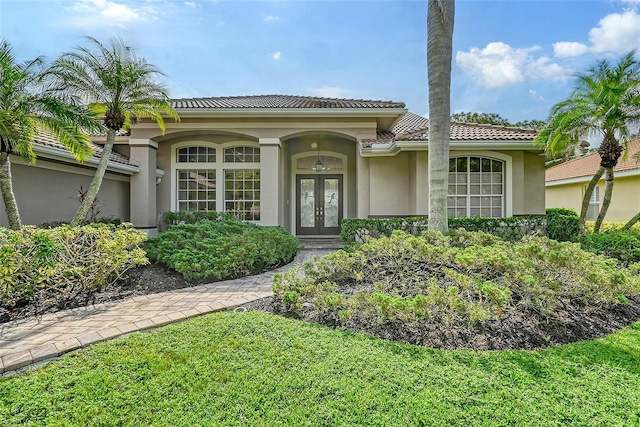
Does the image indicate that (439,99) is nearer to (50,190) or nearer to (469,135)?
(469,135)

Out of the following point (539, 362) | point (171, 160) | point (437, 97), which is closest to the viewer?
point (539, 362)

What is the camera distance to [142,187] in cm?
1229

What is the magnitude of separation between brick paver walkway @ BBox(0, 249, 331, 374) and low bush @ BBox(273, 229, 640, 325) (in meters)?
1.34

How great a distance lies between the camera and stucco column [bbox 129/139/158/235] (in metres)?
12.2

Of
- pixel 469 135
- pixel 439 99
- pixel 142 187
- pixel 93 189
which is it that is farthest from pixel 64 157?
pixel 469 135

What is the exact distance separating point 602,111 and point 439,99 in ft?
21.6

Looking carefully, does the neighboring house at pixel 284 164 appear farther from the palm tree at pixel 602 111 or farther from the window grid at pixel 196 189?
the palm tree at pixel 602 111

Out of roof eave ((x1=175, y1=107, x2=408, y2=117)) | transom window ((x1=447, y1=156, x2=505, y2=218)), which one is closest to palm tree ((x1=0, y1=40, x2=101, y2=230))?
roof eave ((x1=175, y1=107, x2=408, y2=117))

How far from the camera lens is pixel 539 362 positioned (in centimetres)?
330

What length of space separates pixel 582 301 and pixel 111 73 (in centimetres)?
1178

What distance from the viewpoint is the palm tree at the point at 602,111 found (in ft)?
31.5

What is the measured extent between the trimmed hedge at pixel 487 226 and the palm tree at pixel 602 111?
38.4 inches

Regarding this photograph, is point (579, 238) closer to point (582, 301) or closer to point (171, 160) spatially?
point (582, 301)

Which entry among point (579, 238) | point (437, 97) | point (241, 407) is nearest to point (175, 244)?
point (241, 407)
